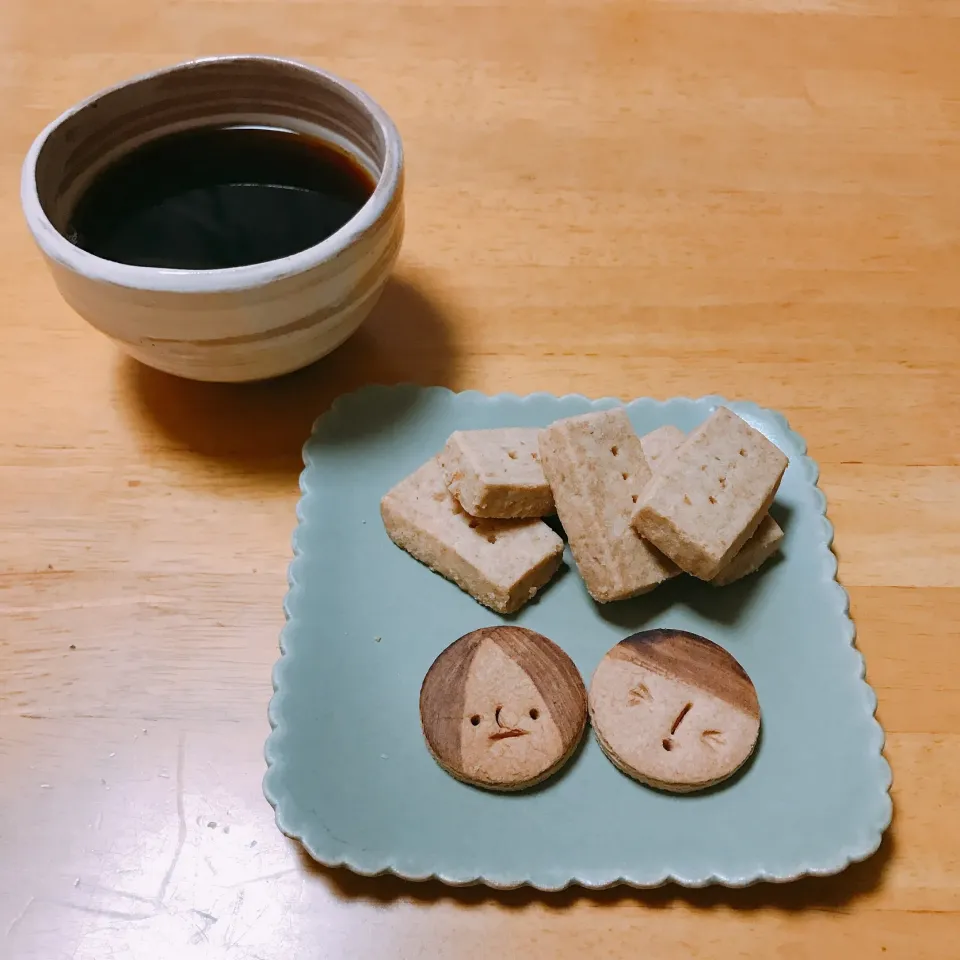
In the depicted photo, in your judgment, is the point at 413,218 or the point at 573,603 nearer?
the point at 573,603

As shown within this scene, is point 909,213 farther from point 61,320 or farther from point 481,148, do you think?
point 61,320

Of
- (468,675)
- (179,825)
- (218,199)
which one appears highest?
(218,199)

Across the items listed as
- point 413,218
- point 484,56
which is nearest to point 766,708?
point 413,218

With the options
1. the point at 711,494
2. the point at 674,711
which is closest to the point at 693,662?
the point at 674,711

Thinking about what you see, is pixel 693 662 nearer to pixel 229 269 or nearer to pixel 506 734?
pixel 506 734

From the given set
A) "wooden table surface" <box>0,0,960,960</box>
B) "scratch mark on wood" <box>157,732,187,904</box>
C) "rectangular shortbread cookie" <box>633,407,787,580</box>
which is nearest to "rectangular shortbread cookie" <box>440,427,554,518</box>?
"rectangular shortbread cookie" <box>633,407,787,580</box>

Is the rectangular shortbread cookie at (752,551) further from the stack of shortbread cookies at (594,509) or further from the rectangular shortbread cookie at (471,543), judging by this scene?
the rectangular shortbread cookie at (471,543)
